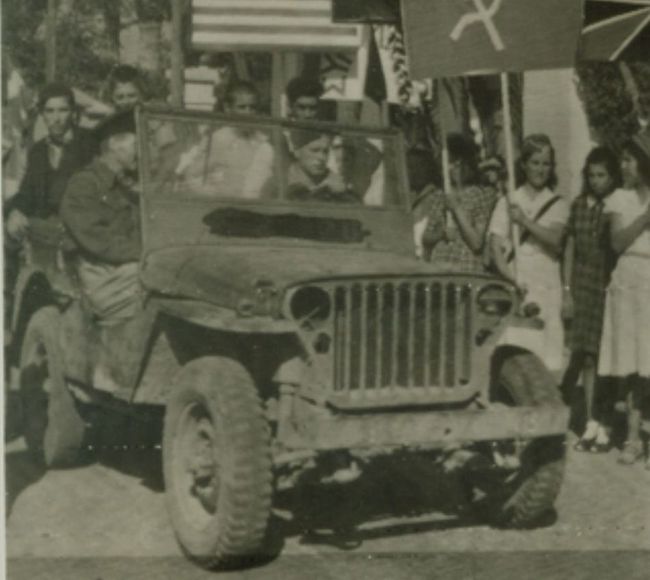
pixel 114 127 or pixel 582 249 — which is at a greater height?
pixel 114 127

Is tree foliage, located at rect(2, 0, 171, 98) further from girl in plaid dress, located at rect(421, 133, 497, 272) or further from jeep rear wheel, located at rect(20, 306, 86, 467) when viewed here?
girl in plaid dress, located at rect(421, 133, 497, 272)

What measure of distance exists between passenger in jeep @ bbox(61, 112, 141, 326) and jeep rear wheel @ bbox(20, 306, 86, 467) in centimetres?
27

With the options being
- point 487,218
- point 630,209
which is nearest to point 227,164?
point 487,218

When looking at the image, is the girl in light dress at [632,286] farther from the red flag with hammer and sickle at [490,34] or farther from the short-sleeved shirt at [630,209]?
the red flag with hammer and sickle at [490,34]

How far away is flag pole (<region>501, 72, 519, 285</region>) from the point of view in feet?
16.4

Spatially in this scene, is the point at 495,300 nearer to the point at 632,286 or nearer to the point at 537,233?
the point at 537,233

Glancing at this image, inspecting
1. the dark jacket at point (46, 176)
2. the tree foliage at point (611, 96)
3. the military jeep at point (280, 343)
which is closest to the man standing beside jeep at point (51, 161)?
the dark jacket at point (46, 176)

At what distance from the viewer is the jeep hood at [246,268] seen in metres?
4.10

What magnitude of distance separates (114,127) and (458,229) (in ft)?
5.09

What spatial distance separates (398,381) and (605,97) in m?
1.78

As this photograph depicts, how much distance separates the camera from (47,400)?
4.79 m

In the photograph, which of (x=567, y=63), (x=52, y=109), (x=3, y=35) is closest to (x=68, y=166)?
(x=52, y=109)

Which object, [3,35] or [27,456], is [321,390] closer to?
[27,456]

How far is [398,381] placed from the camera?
13.7ft
